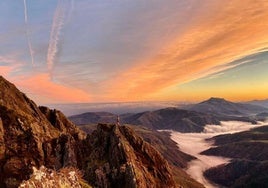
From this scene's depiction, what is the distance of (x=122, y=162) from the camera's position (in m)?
148

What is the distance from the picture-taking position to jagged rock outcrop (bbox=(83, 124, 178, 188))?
132750mm

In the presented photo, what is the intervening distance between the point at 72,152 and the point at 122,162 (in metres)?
23.2

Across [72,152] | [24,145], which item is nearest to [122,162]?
[72,152]

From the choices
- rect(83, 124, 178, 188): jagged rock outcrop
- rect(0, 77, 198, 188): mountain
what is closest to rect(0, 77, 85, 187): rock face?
rect(0, 77, 198, 188): mountain

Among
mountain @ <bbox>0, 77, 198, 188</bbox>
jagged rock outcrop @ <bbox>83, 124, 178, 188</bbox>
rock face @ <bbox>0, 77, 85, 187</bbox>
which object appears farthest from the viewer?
jagged rock outcrop @ <bbox>83, 124, 178, 188</bbox>

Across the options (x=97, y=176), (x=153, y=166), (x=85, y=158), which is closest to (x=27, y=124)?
(x=85, y=158)

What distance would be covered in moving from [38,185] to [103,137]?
14822cm

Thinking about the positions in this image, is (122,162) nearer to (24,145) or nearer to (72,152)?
(72,152)

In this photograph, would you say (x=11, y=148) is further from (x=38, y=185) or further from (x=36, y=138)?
(x=38, y=185)

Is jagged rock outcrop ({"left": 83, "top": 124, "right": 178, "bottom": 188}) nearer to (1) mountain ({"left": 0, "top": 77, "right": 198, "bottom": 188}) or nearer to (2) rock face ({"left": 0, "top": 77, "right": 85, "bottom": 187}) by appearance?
(1) mountain ({"left": 0, "top": 77, "right": 198, "bottom": 188})

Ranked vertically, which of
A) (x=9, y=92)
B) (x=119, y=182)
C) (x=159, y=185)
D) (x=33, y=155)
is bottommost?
(x=159, y=185)

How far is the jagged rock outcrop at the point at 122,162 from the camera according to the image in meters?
133

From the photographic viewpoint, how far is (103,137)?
169 m

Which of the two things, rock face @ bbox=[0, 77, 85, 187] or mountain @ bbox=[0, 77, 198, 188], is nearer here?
rock face @ bbox=[0, 77, 85, 187]
